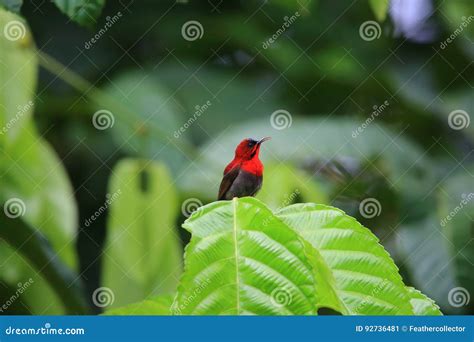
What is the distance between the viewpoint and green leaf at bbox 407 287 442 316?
73 cm

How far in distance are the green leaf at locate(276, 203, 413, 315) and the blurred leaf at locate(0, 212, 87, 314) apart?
0.47m

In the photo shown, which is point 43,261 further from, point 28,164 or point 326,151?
point 326,151

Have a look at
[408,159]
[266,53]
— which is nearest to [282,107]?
[266,53]

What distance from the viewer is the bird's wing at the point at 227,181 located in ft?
3.46

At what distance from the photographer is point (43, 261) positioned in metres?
1.09

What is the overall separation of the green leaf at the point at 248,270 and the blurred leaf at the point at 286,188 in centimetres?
42

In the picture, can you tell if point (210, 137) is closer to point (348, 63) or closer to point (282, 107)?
point (282, 107)

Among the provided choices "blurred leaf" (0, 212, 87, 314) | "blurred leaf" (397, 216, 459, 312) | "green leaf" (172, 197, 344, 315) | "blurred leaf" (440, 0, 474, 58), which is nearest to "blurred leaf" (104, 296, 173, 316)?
"green leaf" (172, 197, 344, 315)

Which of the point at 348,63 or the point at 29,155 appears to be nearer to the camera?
the point at 29,155

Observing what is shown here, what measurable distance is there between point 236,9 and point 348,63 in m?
0.26

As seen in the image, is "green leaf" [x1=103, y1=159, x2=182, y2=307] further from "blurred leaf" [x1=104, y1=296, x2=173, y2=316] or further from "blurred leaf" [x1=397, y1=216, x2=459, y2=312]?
"blurred leaf" [x1=397, y1=216, x2=459, y2=312]

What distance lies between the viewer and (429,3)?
162 cm

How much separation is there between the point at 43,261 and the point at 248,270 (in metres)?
0.51
